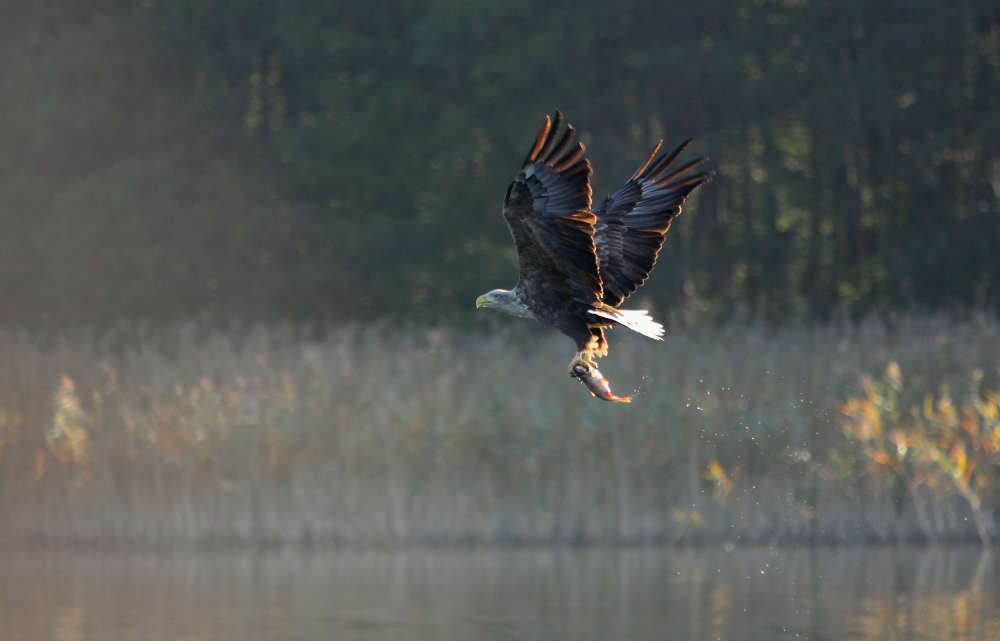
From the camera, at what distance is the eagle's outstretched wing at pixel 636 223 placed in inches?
301

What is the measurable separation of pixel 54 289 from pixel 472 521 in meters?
12.2

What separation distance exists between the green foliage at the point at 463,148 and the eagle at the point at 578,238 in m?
12.7

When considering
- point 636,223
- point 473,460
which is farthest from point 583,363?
point 473,460

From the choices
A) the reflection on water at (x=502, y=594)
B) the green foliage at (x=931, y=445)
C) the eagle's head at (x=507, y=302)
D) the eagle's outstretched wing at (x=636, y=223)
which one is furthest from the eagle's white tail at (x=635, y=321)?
the green foliage at (x=931, y=445)

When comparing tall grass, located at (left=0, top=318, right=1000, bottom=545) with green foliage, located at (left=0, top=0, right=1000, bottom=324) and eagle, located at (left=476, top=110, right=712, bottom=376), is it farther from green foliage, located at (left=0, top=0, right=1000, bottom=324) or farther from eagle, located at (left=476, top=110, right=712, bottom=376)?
green foliage, located at (left=0, top=0, right=1000, bottom=324)

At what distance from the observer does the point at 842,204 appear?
74.1ft

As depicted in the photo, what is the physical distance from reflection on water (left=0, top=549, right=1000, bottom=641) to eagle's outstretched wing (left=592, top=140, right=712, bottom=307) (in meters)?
3.02

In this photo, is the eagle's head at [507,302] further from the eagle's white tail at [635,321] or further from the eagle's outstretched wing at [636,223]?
the eagle's outstretched wing at [636,223]

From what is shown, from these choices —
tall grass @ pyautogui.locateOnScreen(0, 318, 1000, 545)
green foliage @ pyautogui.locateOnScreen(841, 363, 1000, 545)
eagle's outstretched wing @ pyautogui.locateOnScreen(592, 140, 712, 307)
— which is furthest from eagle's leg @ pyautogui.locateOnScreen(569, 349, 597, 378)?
green foliage @ pyautogui.locateOnScreen(841, 363, 1000, 545)

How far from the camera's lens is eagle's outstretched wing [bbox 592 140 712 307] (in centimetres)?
764

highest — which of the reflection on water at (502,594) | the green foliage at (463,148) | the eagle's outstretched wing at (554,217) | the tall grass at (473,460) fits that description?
the green foliage at (463,148)

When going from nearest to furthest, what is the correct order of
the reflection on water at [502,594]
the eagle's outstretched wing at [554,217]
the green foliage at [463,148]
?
the eagle's outstretched wing at [554,217] → the reflection on water at [502,594] → the green foliage at [463,148]

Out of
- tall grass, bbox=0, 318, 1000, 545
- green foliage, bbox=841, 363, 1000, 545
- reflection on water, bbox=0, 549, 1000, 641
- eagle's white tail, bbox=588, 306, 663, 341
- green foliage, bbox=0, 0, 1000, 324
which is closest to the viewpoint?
eagle's white tail, bbox=588, 306, 663, 341

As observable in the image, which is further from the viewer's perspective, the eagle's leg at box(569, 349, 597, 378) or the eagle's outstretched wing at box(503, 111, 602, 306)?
the eagle's leg at box(569, 349, 597, 378)
